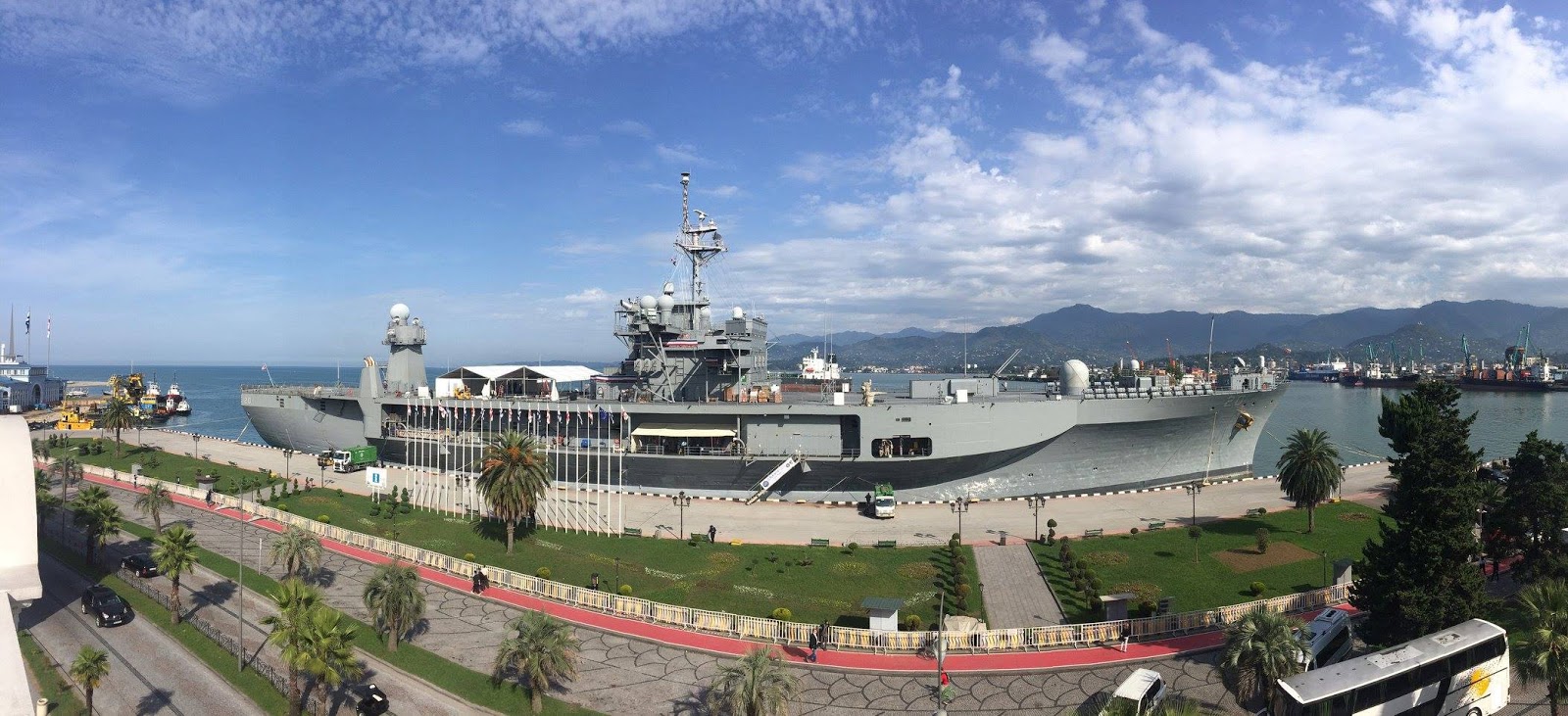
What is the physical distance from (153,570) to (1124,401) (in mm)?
46434

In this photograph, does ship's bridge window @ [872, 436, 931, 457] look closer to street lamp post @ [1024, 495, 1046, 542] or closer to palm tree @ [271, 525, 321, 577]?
street lamp post @ [1024, 495, 1046, 542]

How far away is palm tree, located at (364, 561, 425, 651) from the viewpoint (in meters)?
23.1

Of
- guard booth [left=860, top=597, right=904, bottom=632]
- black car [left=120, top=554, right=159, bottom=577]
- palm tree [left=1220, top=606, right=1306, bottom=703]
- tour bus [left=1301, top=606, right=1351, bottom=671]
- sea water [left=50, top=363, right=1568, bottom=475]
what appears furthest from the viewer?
sea water [left=50, top=363, right=1568, bottom=475]

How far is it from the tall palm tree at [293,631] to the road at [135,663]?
2.38 meters

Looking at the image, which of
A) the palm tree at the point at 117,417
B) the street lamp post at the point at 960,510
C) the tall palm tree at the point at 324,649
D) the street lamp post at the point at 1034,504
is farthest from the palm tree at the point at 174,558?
the palm tree at the point at 117,417

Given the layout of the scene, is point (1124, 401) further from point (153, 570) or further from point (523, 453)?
point (153, 570)

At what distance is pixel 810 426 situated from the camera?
1662 inches

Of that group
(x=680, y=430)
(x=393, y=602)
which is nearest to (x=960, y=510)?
(x=680, y=430)

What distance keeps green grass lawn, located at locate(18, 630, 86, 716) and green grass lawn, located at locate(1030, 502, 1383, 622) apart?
97.4 feet

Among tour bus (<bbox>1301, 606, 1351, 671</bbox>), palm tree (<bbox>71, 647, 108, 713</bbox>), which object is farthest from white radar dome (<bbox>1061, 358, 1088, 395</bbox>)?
palm tree (<bbox>71, 647, 108, 713</bbox>)

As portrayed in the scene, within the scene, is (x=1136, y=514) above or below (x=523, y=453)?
below

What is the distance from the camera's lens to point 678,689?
20531mm

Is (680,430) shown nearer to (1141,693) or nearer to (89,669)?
(89,669)

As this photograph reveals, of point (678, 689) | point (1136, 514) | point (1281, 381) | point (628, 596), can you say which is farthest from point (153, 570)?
point (1281, 381)
